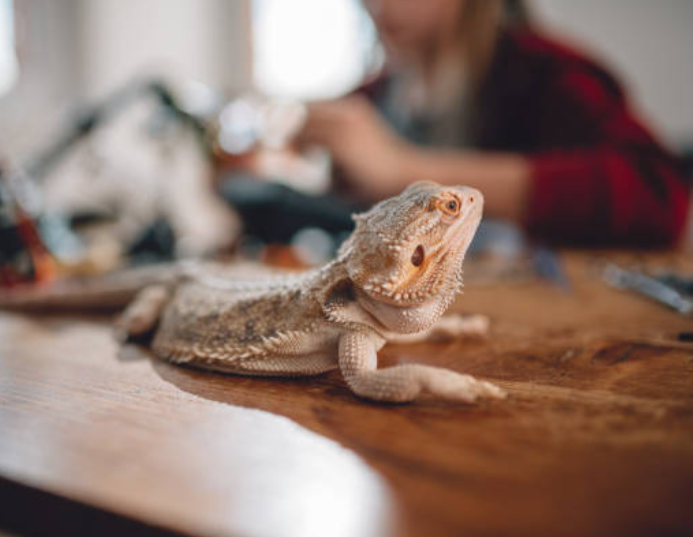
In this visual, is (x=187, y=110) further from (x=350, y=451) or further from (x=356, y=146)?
(x=350, y=451)

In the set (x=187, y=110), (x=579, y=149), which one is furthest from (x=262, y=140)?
(x=579, y=149)

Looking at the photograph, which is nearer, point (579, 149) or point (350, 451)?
point (350, 451)

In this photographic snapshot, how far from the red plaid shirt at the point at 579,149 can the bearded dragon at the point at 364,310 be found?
149cm

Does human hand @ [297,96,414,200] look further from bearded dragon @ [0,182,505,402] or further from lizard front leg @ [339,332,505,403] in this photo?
lizard front leg @ [339,332,505,403]

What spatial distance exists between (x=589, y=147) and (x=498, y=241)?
66 cm

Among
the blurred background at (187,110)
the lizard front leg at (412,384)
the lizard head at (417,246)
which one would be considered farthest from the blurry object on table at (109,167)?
the lizard front leg at (412,384)

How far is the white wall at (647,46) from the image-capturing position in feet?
12.5

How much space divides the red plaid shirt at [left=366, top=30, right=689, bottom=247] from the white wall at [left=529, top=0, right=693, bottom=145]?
5.96 feet

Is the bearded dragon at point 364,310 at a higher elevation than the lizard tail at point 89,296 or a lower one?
higher

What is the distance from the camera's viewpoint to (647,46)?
12.9 feet

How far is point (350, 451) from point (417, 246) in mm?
357

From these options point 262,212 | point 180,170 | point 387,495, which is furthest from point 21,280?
point 180,170

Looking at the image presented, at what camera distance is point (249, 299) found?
95cm

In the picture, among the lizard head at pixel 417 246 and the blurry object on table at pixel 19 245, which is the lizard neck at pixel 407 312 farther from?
the blurry object on table at pixel 19 245
